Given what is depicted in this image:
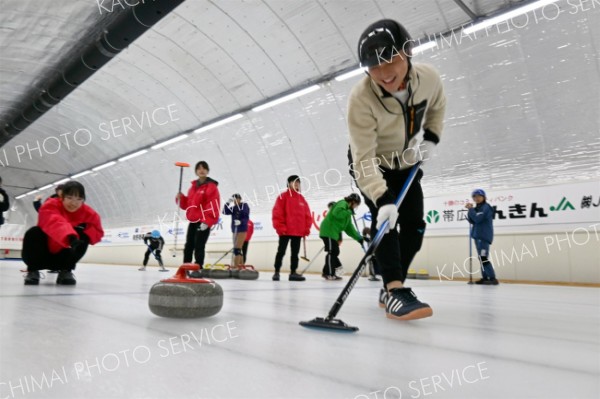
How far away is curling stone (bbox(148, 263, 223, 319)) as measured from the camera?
158 cm

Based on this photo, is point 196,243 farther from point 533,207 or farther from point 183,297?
point 533,207

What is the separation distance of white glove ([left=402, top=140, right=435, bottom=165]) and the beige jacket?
31 millimetres

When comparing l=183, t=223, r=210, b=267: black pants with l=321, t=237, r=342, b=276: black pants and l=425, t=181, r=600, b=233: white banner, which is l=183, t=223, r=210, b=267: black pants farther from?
l=425, t=181, r=600, b=233: white banner

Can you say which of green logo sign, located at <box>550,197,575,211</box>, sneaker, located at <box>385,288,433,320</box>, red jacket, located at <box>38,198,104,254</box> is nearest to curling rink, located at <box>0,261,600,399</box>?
sneaker, located at <box>385,288,433,320</box>

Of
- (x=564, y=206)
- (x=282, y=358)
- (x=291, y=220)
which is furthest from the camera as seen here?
(x=564, y=206)

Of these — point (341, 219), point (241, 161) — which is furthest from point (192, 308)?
point (241, 161)

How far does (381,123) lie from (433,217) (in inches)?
261

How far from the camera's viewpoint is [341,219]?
19.8ft

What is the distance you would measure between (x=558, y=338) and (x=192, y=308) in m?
1.31

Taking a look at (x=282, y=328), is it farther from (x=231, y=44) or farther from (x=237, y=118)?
(x=237, y=118)

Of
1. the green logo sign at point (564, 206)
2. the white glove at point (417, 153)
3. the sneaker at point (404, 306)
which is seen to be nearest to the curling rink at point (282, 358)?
the sneaker at point (404, 306)

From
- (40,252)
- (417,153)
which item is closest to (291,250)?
(40,252)

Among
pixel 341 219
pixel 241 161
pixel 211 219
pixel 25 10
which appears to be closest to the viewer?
pixel 211 219

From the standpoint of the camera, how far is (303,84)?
27.8 feet
